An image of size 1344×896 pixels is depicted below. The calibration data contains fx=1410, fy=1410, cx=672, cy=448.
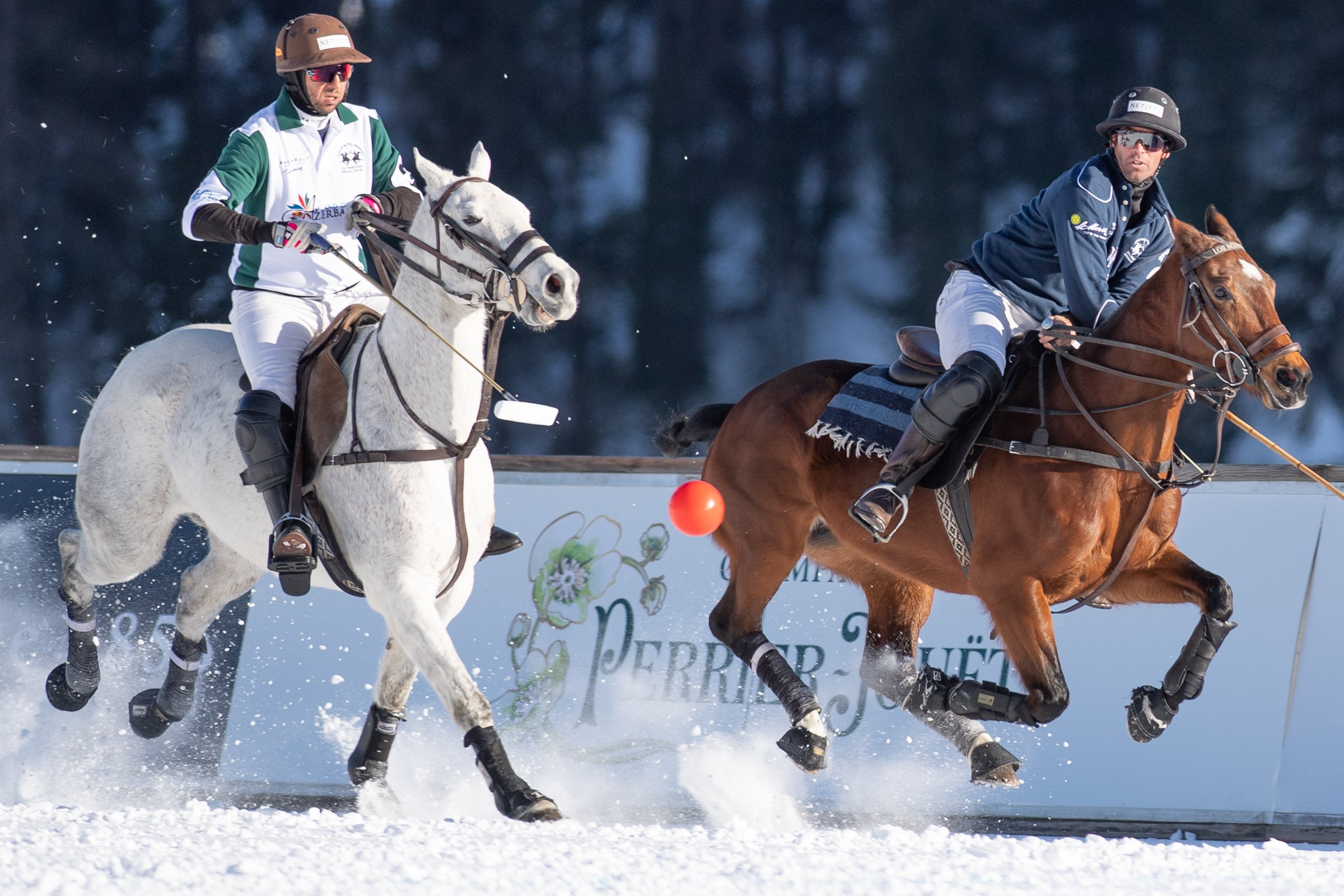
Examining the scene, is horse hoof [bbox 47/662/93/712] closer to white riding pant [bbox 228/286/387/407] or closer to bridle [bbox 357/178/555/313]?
white riding pant [bbox 228/286/387/407]

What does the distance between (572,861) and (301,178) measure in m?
2.65

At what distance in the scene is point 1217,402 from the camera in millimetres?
4234

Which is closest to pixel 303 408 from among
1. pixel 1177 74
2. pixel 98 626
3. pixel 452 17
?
pixel 98 626

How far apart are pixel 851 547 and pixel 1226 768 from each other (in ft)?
6.01

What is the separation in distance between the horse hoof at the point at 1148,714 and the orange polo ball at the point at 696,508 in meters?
1.49

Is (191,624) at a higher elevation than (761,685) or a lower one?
higher

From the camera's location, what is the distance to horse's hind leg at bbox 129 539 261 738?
18.0 feet

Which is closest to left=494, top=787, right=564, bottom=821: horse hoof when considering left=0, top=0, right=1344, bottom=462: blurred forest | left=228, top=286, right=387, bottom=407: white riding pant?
left=228, top=286, right=387, bottom=407: white riding pant

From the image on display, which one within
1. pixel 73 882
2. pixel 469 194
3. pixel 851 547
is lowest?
pixel 73 882

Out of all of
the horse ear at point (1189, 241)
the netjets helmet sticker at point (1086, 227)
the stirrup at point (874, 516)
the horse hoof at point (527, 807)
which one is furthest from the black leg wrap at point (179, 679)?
the horse ear at point (1189, 241)

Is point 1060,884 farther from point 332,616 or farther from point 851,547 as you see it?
point 332,616

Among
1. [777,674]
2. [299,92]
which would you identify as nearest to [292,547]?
[299,92]

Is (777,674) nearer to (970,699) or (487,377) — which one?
(970,699)

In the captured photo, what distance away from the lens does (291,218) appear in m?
4.53
